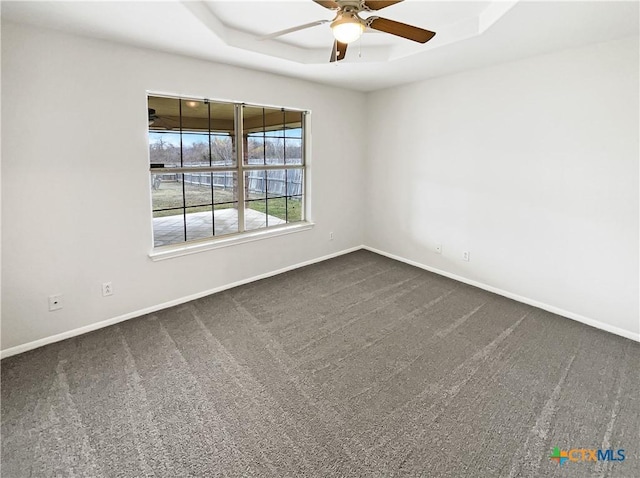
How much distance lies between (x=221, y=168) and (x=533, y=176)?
10.4ft

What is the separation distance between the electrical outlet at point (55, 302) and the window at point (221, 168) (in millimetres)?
895

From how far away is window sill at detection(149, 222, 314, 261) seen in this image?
3.32 metres

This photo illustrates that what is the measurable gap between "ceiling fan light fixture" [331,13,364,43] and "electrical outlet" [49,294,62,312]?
2.85 m

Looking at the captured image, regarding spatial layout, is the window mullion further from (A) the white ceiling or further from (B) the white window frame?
(A) the white ceiling

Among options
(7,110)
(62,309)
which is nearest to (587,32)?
(7,110)

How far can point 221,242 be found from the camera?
3721 mm

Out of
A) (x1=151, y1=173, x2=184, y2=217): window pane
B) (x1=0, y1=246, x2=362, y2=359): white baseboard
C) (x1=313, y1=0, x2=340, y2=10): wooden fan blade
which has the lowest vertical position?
(x1=0, y1=246, x2=362, y2=359): white baseboard

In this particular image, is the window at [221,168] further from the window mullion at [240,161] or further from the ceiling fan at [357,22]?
the ceiling fan at [357,22]

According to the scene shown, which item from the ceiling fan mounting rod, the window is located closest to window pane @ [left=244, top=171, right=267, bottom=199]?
the window

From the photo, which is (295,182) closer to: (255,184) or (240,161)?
(255,184)

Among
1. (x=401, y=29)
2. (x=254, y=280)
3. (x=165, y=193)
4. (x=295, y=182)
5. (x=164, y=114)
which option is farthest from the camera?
(x=295, y=182)

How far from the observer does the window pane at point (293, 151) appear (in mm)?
4332

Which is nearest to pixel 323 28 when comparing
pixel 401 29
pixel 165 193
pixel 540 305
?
pixel 401 29

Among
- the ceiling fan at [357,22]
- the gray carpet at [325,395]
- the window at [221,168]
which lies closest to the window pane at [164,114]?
the window at [221,168]
